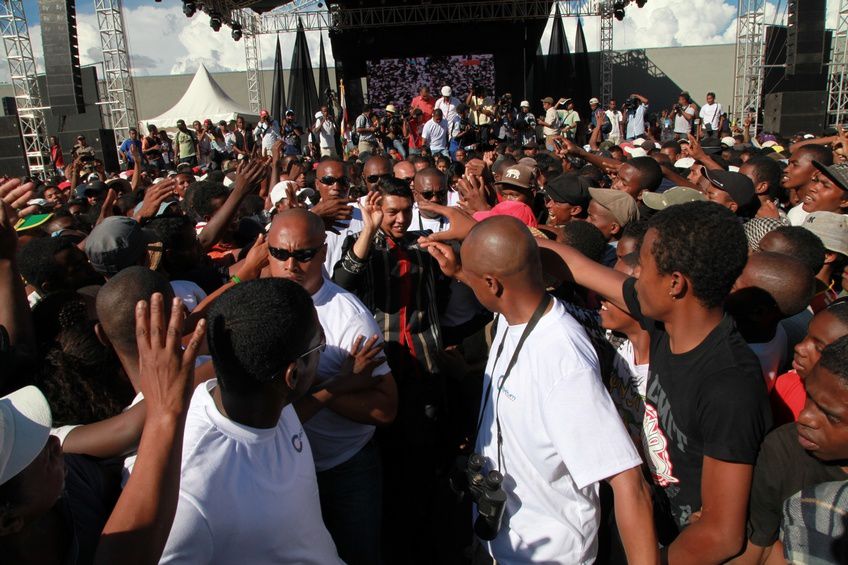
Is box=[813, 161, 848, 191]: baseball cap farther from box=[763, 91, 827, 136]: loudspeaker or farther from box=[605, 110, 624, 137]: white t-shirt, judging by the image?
box=[605, 110, 624, 137]: white t-shirt

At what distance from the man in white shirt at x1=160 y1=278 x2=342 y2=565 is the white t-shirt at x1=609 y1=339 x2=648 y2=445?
4.54 feet

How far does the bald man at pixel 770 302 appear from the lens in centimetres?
249

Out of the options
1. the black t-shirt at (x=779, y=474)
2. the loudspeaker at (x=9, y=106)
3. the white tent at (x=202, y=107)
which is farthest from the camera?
the white tent at (x=202, y=107)

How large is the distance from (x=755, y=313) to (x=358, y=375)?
1662mm

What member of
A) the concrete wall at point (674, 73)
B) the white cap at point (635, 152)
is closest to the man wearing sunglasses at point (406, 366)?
the white cap at point (635, 152)

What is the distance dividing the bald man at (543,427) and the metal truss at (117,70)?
2045cm

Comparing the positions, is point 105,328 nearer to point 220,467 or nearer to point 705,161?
point 220,467

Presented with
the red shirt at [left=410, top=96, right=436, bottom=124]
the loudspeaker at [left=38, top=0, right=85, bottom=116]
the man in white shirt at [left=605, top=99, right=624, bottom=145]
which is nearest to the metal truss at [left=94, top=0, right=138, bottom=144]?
the loudspeaker at [left=38, top=0, right=85, bottom=116]

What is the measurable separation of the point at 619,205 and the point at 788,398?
2246 millimetres

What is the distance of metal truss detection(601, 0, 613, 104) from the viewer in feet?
71.2

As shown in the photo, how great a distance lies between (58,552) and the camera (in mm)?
1414

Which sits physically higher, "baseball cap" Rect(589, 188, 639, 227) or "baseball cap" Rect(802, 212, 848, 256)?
"baseball cap" Rect(589, 188, 639, 227)

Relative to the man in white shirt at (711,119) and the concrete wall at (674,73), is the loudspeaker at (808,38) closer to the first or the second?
the man in white shirt at (711,119)

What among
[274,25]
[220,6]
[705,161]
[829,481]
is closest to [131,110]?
[220,6]
